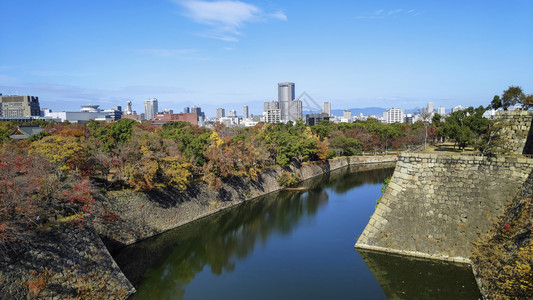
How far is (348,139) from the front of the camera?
47969 millimetres

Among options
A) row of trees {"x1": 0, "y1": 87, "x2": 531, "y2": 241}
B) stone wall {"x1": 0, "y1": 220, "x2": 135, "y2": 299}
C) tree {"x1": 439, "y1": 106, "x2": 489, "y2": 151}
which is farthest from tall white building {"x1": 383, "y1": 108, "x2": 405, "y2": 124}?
stone wall {"x1": 0, "y1": 220, "x2": 135, "y2": 299}

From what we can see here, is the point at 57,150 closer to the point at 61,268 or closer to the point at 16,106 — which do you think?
the point at 61,268

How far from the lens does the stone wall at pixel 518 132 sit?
15.7 m

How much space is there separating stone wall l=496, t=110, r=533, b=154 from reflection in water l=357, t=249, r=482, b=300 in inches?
272

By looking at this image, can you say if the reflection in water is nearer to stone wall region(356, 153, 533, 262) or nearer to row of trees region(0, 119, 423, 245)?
stone wall region(356, 153, 533, 262)

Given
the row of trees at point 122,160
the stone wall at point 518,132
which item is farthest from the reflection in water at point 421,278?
the stone wall at point 518,132

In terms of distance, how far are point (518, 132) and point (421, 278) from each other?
913cm

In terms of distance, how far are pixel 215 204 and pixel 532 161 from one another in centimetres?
1845

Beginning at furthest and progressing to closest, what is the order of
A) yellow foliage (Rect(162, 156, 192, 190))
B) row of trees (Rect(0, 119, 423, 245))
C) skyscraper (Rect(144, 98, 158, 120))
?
skyscraper (Rect(144, 98, 158, 120))
yellow foliage (Rect(162, 156, 192, 190))
row of trees (Rect(0, 119, 423, 245))

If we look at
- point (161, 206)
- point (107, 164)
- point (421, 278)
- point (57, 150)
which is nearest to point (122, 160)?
point (107, 164)

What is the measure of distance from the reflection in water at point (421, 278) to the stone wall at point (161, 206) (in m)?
12.1

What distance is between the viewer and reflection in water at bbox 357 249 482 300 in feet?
39.4

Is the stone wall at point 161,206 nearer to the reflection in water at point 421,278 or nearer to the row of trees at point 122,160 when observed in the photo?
the row of trees at point 122,160

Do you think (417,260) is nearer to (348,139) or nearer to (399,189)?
(399,189)
